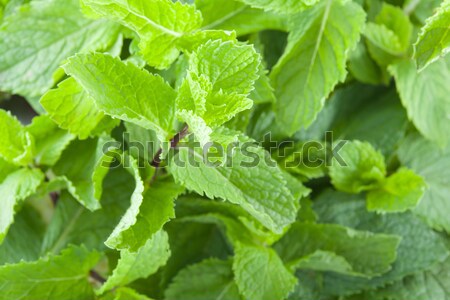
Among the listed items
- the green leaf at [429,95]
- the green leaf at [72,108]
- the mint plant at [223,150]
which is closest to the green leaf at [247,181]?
the mint plant at [223,150]

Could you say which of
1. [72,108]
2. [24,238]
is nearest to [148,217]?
[72,108]

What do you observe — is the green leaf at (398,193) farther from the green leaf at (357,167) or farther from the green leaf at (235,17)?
the green leaf at (235,17)

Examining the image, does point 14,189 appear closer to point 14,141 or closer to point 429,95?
point 14,141

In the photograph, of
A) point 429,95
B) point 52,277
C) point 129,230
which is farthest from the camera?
point 429,95

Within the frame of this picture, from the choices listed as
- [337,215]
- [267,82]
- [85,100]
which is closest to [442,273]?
[337,215]

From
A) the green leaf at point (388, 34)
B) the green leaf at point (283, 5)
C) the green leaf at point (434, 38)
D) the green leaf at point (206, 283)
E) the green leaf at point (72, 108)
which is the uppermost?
the green leaf at point (434, 38)

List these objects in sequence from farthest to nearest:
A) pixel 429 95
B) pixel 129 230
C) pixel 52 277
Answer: pixel 429 95 → pixel 52 277 → pixel 129 230

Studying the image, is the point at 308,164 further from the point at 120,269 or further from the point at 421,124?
the point at 120,269
